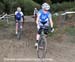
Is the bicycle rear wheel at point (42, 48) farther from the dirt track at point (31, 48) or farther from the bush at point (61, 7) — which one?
the bush at point (61, 7)

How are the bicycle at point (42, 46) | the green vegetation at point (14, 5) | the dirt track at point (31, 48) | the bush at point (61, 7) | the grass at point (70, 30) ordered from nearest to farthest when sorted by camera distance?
the bicycle at point (42, 46) → the dirt track at point (31, 48) → the grass at point (70, 30) → the green vegetation at point (14, 5) → the bush at point (61, 7)

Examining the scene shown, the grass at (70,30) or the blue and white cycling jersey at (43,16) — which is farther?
the grass at (70,30)

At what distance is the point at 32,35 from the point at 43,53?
7.33m

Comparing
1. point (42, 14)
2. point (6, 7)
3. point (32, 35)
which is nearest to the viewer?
point (42, 14)

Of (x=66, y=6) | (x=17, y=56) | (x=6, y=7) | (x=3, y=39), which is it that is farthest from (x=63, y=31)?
(x=66, y=6)

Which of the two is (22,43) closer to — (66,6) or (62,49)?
(62,49)

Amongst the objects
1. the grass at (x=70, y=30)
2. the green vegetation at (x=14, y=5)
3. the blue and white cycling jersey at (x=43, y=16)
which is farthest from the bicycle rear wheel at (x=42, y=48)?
the green vegetation at (x=14, y=5)

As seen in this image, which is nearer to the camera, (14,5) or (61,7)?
(14,5)

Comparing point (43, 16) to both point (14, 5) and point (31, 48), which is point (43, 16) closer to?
point (31, 48)

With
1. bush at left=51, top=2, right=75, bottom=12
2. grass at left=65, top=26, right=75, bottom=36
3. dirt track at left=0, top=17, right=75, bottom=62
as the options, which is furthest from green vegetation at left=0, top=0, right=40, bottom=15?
dirt track at left=0, top=17, right=75, bottom=62

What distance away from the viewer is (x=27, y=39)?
62.9ft

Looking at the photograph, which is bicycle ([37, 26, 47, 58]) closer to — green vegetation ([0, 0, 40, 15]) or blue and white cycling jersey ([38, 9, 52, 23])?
blue and white cycling jersey ([38, 9, 52, 23])

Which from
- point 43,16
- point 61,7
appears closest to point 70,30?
point 43,16

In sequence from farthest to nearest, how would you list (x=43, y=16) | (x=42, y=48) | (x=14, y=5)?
1. (x=14, y=5)
2. (x=42, y=48)
3. (x=43, y=16)
